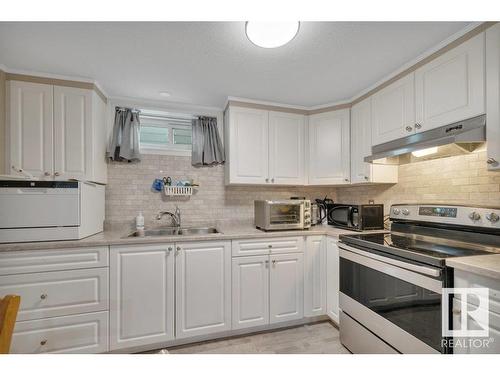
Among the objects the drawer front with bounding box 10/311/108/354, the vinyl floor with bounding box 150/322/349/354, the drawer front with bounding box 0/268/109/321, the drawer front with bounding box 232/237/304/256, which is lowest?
the vinyl floor with bounding box 150/322/349/354

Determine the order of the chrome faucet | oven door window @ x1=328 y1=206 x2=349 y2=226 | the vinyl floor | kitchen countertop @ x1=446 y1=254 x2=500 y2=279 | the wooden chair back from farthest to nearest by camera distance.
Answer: the chrome faucet < oven door window @ x1=328 y1=206 x2=349 y2=226 < the vinyl floor < kitchen countertop @ x1=446 y1=254 x2=500 y2=279 < the wooden chair back

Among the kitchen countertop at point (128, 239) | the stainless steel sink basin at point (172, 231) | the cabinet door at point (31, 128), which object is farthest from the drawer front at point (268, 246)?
the cabinet door at point (31, 128)

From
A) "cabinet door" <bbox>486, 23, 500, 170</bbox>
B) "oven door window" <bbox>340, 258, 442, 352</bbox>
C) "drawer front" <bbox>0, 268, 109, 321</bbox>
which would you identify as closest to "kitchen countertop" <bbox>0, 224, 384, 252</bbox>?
"drawer front" <bbox>0, 268, 109, 321</bbox>

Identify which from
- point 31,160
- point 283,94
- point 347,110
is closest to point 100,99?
point 31,160

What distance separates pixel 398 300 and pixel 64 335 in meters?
2.29

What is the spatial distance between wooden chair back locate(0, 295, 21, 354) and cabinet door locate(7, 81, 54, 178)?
1.43 metres

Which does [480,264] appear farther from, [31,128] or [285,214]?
[31,128]

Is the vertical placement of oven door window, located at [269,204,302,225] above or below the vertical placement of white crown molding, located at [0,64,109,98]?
below

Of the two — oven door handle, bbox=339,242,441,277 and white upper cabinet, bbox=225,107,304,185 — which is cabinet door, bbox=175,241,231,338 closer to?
white upper cabinet, bbox=225,107,304,185

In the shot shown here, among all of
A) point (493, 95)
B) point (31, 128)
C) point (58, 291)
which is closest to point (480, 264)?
point (493, 95)

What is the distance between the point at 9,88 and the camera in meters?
1.79

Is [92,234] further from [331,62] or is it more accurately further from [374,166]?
[374,166]

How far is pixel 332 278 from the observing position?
84.1 inches

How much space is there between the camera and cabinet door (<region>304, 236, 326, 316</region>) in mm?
2193
